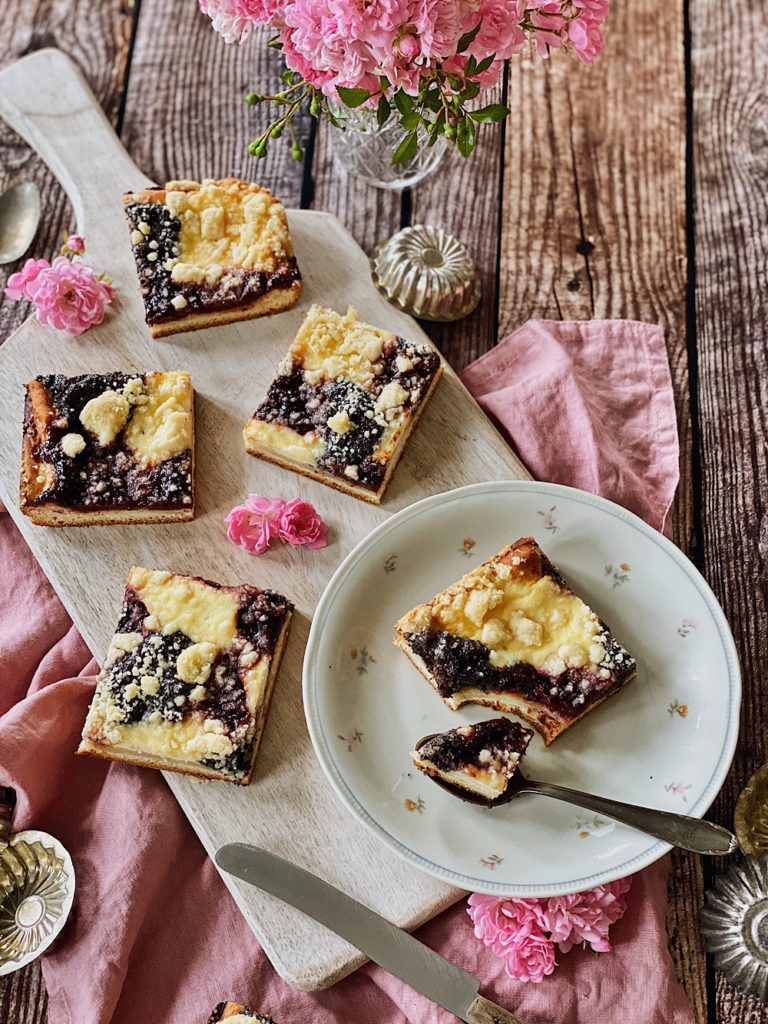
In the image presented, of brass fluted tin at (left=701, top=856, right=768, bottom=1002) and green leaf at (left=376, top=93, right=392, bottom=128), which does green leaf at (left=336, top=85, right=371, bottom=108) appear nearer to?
green leaf at (left=376, top=93, right=392, bottom=128)

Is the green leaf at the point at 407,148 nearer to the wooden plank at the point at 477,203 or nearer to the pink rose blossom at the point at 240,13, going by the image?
the pink rose blossom at the point at 240,13

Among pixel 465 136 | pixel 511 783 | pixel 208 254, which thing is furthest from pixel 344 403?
pixel 511 783

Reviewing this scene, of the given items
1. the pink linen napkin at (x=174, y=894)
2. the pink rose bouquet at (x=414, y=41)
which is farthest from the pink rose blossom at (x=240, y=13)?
the pink linen napkin at (x=174, y=894)

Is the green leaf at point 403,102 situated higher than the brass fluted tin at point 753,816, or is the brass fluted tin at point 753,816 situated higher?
the green leaf at point 403,102

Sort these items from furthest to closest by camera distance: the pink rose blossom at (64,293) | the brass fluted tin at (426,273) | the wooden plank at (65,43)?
the wooden plank at (65,43)
the brass fluted tin at (426,273)
the pink rose blossom at (64,293)

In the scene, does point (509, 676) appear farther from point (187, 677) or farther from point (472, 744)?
point (187, 677)

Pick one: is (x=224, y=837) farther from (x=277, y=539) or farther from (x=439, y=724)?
(x=277, y=539)

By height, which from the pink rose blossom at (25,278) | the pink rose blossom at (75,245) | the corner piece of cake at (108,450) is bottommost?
the corner piece of cake at (108,450)
